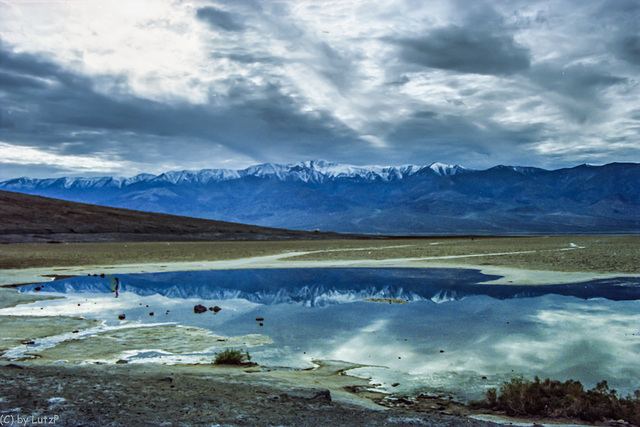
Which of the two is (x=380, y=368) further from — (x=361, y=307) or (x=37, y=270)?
(x=37, y=270)

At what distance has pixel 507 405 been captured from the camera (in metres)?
7.74

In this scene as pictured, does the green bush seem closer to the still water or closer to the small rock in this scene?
the still water

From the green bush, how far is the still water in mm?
717

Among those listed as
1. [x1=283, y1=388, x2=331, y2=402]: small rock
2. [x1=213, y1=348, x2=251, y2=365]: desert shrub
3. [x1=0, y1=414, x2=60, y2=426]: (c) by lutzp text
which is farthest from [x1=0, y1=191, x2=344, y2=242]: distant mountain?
[x1=283, y1=388, x2=331, y2=402]: small rock

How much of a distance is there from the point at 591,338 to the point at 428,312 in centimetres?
518

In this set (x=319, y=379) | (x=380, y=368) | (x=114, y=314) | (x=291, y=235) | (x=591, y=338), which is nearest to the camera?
(x=319, y=379)

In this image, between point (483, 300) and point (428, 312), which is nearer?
point (428, 312)

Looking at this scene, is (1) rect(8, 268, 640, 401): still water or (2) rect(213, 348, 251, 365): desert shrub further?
(2) rect(213, 348, 251, 365): desert shrub

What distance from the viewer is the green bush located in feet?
24.3

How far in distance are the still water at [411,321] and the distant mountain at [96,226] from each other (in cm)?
5866

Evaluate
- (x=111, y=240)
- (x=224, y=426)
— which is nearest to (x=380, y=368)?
(x=224, y=426)

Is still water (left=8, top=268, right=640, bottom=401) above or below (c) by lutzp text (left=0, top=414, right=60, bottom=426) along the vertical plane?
below

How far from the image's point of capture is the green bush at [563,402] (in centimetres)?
742

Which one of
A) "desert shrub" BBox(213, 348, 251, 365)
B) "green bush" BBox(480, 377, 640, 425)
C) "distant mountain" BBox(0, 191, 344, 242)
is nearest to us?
"green bush" BBox(480, 377, 640, 425)
